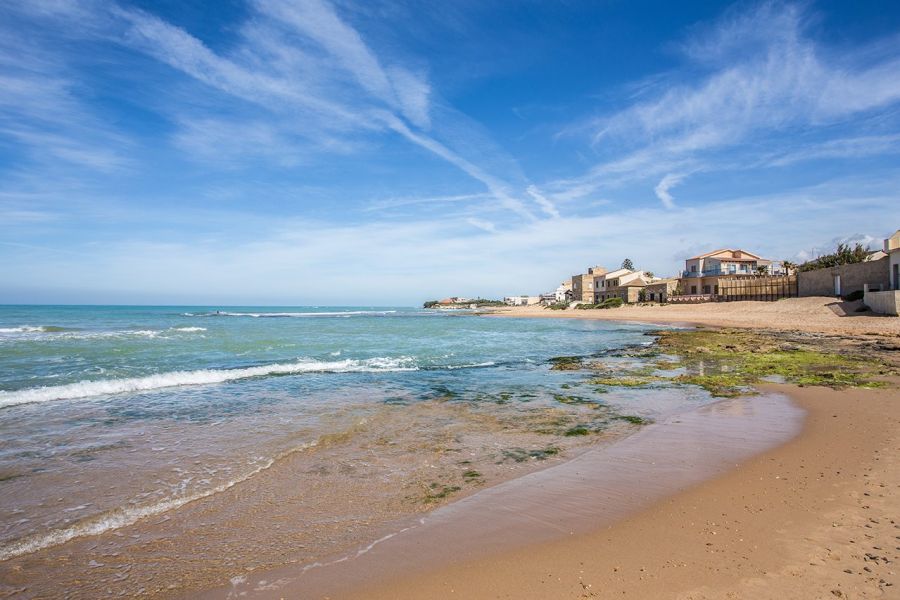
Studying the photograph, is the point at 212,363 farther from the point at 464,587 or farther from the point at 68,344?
the point at 464,587

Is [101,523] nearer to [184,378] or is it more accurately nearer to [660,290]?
[184,378]

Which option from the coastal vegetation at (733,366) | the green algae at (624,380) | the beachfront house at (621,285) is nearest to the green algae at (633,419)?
the coastal vegetation at (733,366)

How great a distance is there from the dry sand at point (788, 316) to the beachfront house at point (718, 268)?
10615 mm

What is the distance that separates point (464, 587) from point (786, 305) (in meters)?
44.0

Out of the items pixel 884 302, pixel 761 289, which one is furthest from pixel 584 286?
pixel 884 302

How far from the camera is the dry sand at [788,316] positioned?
25.2 metres

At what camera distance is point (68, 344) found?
23.8m

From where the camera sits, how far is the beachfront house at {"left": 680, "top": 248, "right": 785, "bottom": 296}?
61.1m

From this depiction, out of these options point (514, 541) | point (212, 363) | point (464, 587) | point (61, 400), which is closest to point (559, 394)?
point (514, 541)

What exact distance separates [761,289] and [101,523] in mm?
56652

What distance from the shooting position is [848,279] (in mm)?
35500

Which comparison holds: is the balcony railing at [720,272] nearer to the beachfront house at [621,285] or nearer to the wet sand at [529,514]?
the beachfront house at [621,285]

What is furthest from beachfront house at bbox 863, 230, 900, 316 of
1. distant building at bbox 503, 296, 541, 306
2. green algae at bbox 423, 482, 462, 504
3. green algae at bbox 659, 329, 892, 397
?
distant building at bbox 503, 296, 541, 306

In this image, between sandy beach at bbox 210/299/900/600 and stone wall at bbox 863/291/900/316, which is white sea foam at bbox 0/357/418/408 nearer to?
sandy beach at bbox 210/299/900/600
